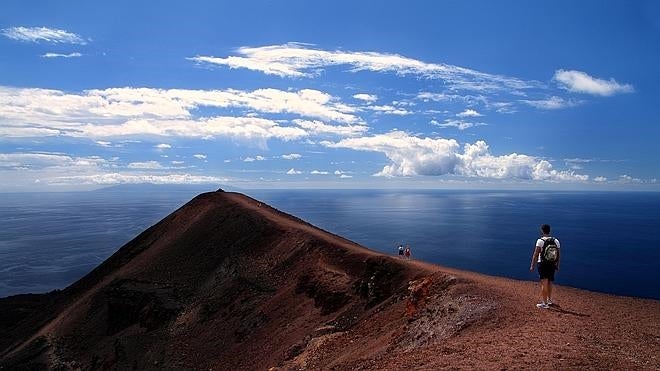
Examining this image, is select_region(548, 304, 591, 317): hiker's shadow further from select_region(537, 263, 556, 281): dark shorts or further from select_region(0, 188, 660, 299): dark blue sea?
select_region(0, 188, 660, 299): dark blue sea

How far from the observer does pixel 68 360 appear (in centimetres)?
4153

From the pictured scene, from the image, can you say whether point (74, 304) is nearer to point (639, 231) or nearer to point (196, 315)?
point (196, 315)

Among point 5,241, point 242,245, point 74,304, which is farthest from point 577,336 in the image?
point 5,241

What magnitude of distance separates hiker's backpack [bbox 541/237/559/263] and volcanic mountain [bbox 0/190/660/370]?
191 centimetres

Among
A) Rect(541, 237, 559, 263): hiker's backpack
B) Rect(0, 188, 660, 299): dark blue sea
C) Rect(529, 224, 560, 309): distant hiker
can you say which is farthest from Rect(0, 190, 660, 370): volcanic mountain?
Rect(0, 188, 660, 299): dark blue sea

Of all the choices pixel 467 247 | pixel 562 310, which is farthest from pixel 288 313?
pixel 467 247

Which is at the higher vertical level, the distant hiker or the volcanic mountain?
the distant hiker

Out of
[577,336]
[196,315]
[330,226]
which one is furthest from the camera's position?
[330,226]

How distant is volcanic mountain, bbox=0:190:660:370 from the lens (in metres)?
14.7

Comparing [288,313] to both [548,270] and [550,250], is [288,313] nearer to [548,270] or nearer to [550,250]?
[548,270]

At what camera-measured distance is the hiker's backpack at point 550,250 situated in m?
17.4

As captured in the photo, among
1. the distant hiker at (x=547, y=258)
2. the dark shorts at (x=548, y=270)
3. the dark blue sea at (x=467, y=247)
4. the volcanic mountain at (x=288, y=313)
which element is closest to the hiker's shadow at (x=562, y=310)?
the volcanic mountain at (x=288, y=313)

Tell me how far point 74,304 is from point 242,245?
22214mm

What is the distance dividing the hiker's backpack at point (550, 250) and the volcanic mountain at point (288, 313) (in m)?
1.91
